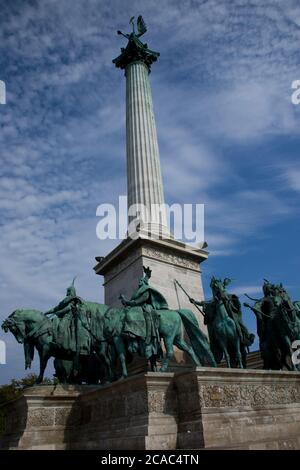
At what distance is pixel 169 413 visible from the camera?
8.88m

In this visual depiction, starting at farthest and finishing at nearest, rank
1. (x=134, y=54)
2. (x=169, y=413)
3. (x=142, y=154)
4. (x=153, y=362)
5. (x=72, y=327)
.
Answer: (x=134, y=54)
(x=142, y=154)
(x=72, y=327)
(x=153, y=362)
(x=169, y=413)

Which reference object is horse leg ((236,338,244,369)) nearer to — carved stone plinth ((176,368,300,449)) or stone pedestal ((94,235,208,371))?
carved stone plinth ((176,368,300,449))

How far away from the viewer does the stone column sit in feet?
63.6

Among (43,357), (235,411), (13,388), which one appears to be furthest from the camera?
(13,388)

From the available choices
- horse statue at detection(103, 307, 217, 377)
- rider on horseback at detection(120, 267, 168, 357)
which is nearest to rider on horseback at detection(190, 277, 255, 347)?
horse statue at detection(103, 307, 217, 377)

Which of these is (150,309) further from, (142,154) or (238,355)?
(142,154)

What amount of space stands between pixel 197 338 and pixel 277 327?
3314 millimetres

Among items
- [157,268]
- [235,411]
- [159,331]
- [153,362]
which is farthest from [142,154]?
[235,411]

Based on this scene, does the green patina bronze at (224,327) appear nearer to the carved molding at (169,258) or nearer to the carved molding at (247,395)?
the carved molding at (247,395)

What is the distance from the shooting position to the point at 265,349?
596 inches

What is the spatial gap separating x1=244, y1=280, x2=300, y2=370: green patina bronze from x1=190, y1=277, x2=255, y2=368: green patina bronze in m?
1.09

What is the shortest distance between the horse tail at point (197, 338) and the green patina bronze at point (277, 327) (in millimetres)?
2952
